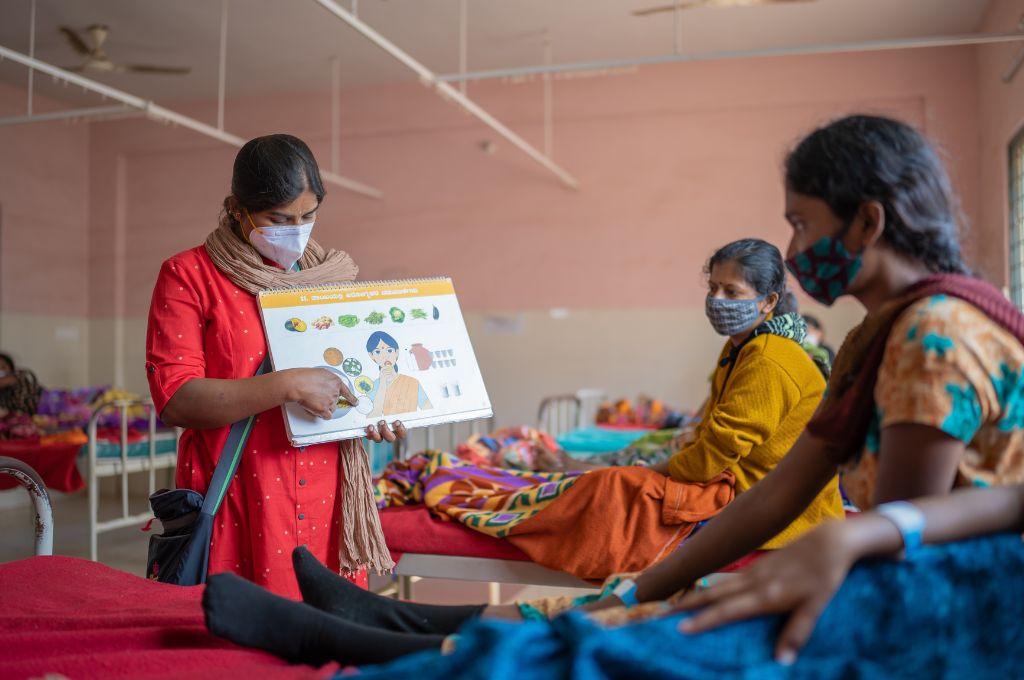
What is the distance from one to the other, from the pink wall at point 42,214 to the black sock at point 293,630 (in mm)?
8059

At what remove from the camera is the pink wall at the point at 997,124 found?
19.1ft

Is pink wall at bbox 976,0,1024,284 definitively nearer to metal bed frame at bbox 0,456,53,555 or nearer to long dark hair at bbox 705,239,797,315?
long dark hair at bbox 705,239,797,315

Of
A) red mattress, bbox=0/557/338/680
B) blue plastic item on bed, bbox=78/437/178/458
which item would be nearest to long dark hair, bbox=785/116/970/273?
red mattress, bbox=0/557/338/680

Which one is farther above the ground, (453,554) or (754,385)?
(754,385)

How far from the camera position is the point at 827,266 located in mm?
1323

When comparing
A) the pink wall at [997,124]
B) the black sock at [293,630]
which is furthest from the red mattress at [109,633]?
the pink wall at [997,124]

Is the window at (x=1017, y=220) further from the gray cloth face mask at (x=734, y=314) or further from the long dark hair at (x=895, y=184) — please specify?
the long dark hair at (x=895, y=184)

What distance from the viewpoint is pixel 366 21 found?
705cm

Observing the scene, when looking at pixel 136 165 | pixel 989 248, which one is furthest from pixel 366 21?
pixel 989 248

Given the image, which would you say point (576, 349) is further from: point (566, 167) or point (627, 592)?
point (627, 592)

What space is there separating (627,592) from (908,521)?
1.75 feet

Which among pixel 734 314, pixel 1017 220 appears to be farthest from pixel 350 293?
pixel 1017 220

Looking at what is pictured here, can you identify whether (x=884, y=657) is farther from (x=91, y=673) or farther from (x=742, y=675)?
(x=91, y=673)

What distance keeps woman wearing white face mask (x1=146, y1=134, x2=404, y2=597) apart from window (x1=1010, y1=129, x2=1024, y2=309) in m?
5.56
